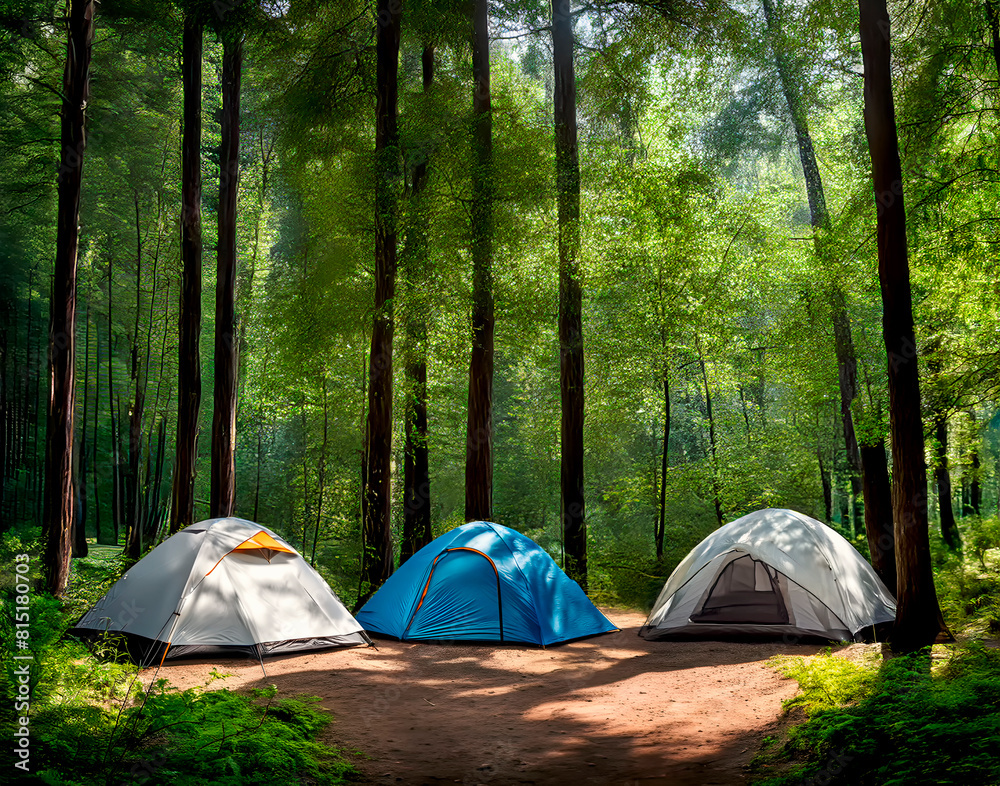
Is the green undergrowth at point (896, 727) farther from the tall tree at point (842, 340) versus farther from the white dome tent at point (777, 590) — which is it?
the tall tree at point (842, 340)

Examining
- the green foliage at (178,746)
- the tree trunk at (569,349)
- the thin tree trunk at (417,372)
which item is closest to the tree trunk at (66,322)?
the thin tree trunk at (417,372)

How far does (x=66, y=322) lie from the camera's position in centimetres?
1050

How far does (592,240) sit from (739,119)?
627 centimetres

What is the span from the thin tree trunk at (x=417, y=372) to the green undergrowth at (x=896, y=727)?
776 cm

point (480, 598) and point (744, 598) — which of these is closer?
point (480, 598)

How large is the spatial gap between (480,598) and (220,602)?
3.10m

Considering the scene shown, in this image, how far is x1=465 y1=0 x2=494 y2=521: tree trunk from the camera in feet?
39.8

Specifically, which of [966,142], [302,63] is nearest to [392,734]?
[966,142]

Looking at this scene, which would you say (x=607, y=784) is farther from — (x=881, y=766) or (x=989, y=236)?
(x=989, y=236)

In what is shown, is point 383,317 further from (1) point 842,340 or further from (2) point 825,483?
(2) point 825,483

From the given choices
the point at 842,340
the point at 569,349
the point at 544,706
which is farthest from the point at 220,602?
the point at 842,340

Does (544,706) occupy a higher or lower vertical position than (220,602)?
lower

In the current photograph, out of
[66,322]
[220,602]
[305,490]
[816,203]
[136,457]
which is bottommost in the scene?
[220,602]

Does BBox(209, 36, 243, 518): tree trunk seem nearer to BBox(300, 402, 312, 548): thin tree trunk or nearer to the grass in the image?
BBox(300, 402, 312, 548): thin tree trunk
